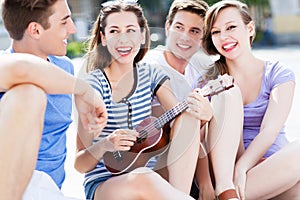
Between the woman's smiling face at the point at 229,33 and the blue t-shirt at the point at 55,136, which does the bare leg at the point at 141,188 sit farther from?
the woman's smiling face at the point at 229,33

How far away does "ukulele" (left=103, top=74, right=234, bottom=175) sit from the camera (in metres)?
2.29

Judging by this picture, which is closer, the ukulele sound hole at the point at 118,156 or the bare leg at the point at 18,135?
the bare leg at the point at 18,135

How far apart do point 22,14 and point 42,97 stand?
429mm

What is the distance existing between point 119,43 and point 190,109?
42 centimetres

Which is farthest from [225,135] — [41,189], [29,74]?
[29,74]

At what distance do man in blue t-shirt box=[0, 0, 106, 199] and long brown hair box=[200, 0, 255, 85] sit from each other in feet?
2.03

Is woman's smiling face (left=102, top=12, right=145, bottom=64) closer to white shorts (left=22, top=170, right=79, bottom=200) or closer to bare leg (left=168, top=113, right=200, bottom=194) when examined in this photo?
bare leg (left=168, top=113, right=200, bottom=194)

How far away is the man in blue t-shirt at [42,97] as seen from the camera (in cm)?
187

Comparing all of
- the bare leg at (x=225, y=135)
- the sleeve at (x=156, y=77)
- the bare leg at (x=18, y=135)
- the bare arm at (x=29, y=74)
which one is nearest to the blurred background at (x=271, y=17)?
the sleeve at (x=156, y=77)

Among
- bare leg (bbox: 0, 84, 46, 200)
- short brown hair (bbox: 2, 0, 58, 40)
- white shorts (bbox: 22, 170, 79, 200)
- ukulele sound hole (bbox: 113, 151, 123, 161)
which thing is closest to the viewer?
bare leg (bbox: 0, 84, 46, 200)

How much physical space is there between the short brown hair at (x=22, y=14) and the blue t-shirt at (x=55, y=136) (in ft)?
0.31

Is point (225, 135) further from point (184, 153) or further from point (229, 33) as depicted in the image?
point (229, 33)

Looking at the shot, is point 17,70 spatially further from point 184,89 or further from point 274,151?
point 274,151

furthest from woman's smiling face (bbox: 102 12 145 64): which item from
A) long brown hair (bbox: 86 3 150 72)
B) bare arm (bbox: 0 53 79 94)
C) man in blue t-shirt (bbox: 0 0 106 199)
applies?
bare arm (bbox: 0 53 79 94)
